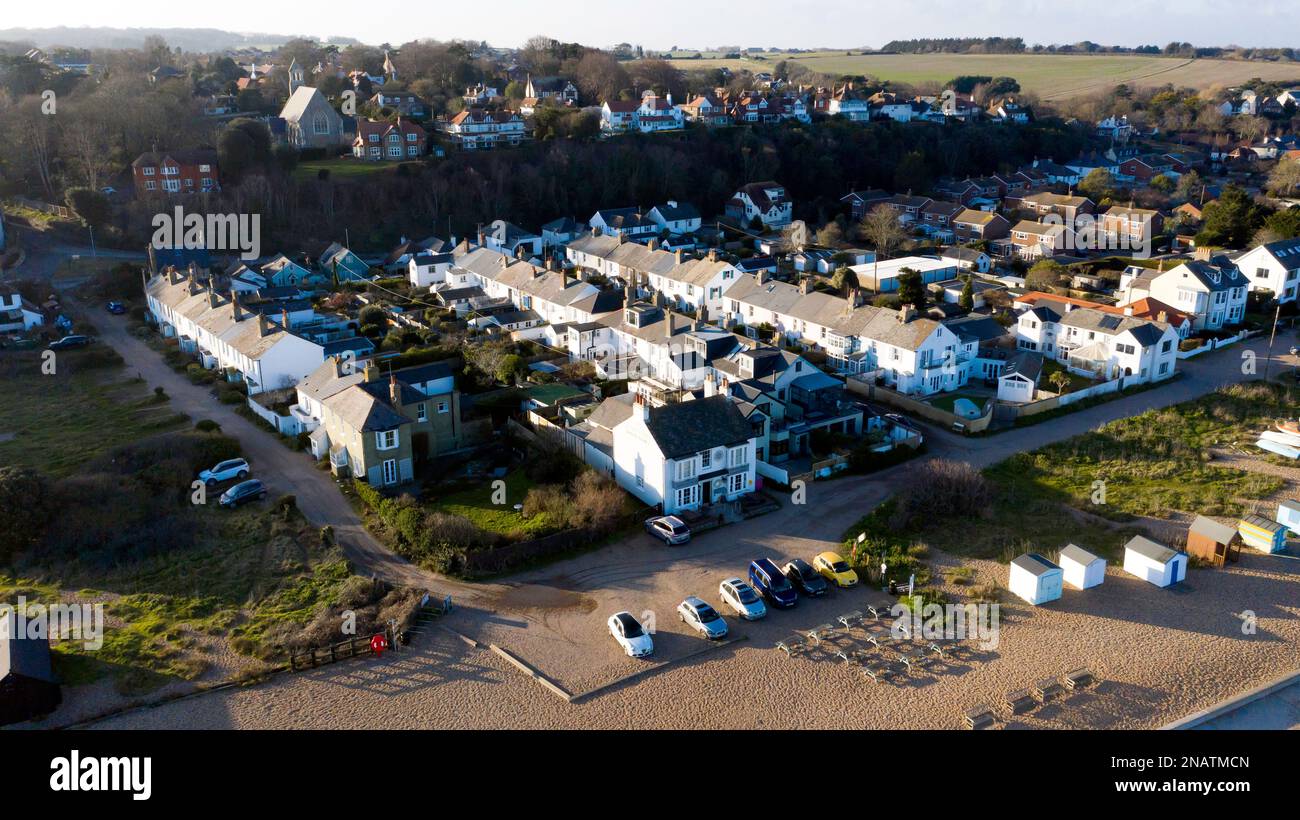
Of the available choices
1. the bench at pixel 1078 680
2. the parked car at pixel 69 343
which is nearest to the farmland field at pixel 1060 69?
the parked car at pixel 69 343

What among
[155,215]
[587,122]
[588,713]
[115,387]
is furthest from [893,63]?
[588,713]

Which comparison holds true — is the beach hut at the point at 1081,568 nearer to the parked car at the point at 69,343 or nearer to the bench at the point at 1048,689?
the bench at the point at 1048,689

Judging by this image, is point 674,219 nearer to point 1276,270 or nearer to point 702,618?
point 1276,270

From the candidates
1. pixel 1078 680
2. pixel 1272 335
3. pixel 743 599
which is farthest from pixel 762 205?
pixel 1078 680

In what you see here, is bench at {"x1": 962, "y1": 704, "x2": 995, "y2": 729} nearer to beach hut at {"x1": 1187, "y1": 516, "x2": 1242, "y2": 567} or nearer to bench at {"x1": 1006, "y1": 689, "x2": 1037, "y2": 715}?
bench at {"x1": 1006, "y1": 689, "x2": 1037, "y2": 715}

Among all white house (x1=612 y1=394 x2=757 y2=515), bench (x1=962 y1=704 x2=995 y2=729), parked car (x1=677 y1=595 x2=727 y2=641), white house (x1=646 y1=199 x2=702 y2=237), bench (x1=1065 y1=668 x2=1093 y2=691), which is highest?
white house (x1=646 y1=199 x2=702 y2=237)

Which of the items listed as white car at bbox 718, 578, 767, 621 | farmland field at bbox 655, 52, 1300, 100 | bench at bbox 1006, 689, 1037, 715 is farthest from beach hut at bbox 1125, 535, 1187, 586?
farmland field at bbox 655, 52, 1300, 100
